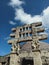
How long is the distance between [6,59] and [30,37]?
3245 millimetres

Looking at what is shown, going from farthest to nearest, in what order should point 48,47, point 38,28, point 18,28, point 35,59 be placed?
point 48,47 < point 18,28 < point 38,28 < point 35,59

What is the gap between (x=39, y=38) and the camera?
13.4 m

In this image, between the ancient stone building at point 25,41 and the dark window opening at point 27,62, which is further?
the dark window opening at point 27,62

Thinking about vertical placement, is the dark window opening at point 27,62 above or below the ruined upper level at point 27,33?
below

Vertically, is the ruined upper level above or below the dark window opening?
above

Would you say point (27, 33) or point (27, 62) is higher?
point (27, 33)

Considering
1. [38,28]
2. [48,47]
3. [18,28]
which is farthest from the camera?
[48,47]

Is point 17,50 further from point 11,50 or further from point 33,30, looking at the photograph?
point 33,30

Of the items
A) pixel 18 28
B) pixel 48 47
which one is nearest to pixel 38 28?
pixel 18 28

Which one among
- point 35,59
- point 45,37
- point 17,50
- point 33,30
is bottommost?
point 35,59

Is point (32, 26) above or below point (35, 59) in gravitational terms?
above

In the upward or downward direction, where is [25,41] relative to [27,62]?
upward

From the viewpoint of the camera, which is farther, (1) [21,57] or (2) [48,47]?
(2) [48,47]

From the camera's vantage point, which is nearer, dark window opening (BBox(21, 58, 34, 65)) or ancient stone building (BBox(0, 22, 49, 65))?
ancient stone building (BBox(0, 22, 49, 65))
